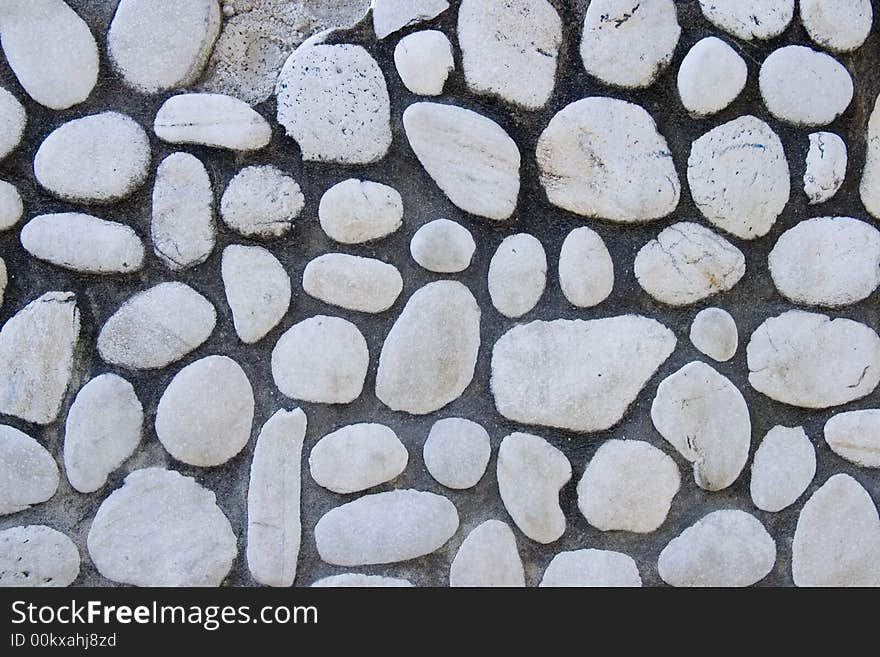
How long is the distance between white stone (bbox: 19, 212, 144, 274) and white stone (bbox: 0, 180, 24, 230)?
17 millimetres

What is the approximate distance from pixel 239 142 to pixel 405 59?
0.21 m

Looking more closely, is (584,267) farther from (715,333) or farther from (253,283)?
(253,283)

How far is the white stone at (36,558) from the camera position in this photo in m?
1.03

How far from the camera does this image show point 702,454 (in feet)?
3.42

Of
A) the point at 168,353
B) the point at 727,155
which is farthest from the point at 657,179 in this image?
the point at 168,353

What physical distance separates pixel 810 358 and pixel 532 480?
14.1 inches

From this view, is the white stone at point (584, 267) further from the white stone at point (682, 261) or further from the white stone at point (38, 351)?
the white stone at point (38, 351)

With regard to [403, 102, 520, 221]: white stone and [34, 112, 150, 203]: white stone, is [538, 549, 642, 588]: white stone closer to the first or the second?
[403, 102, 520, 221]: white stone

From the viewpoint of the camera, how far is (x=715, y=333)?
1035mm

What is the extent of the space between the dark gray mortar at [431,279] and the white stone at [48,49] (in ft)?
0.05

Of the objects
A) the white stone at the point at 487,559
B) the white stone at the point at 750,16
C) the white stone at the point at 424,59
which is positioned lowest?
the white stone at the point at 487,559

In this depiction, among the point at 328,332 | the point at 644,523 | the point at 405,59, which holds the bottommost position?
the point at 644,523

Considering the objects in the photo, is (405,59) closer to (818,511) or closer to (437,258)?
(437,258)

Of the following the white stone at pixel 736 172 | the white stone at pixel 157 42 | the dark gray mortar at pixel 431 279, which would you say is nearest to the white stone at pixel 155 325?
the dark gray mortar at pixel 431 279
